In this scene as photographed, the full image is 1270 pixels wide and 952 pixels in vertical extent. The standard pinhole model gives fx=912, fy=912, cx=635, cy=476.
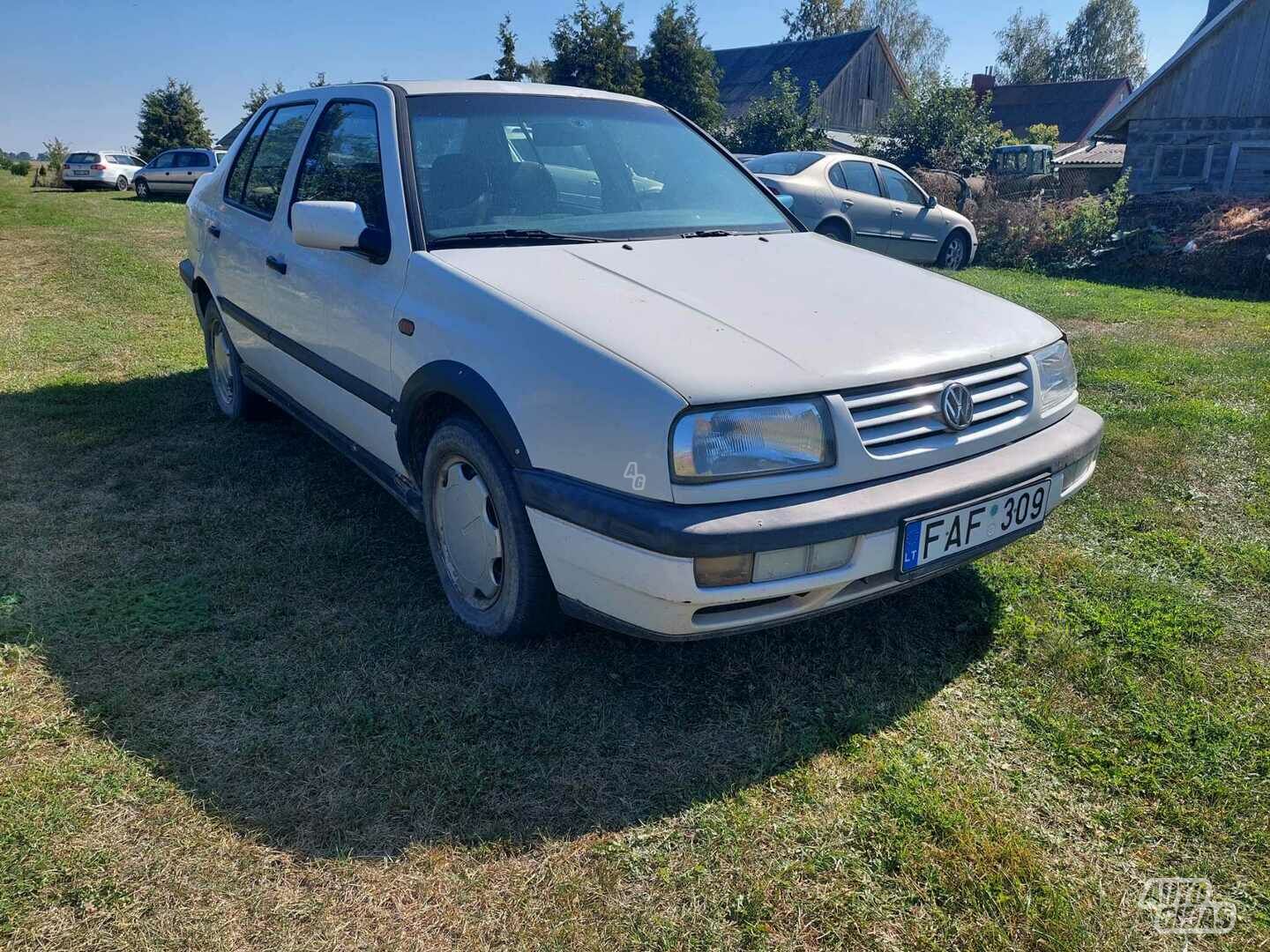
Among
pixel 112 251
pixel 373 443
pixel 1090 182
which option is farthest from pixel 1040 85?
pixel 373 443

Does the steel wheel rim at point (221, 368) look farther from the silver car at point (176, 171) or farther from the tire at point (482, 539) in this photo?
the silver car at point (176, 171)

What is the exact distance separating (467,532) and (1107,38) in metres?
74.0

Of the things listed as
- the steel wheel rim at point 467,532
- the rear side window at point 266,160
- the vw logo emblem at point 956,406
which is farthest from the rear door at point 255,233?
the vw logo emblem at point 956,406

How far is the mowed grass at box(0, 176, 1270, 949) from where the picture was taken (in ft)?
6.29

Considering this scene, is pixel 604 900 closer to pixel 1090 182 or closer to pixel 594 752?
pixel 594 752

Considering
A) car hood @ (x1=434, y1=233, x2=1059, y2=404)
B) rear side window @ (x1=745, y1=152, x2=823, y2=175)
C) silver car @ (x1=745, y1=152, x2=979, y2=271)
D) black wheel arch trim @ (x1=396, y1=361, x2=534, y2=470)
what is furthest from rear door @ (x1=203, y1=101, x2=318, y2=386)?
rear side window @ (x1=745, y1=152, x2=823, y2=175)

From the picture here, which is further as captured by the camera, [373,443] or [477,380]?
[373,443]

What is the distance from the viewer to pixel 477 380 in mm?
2533

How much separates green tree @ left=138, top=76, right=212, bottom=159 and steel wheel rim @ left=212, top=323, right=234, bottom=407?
3715cm

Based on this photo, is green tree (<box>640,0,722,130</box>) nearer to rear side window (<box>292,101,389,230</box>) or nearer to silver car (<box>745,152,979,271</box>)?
silver car (<box>745,152,979,271</box>)

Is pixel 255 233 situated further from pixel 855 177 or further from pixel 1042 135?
pixel 1042 135

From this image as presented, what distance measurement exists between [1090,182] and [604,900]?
2605 centimetres

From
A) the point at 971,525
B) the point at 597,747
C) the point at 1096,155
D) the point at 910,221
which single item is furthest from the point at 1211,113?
the point at 597,747

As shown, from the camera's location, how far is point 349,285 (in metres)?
3.20
